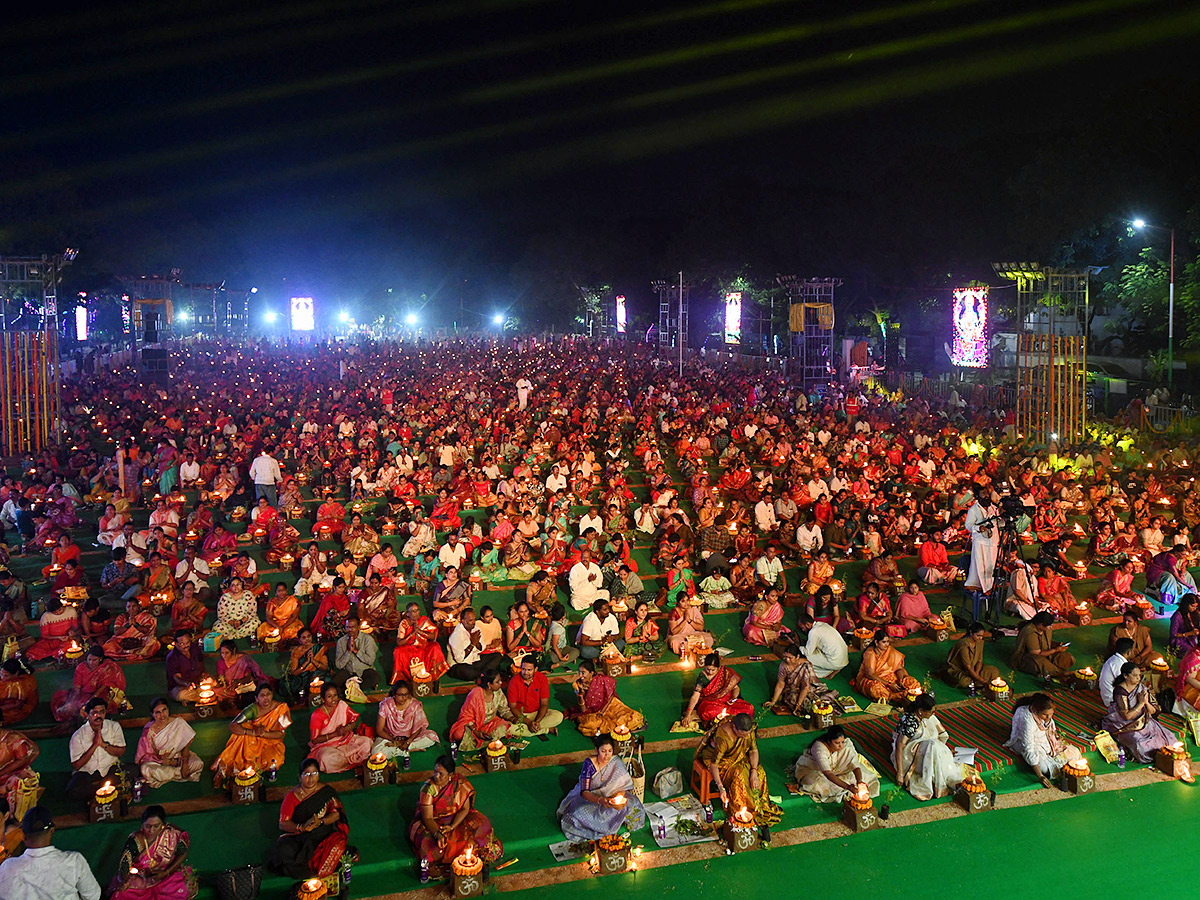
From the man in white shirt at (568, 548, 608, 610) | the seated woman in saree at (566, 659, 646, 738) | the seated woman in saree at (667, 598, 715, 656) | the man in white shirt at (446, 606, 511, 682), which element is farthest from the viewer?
the man in white shirt at (568, 548, 608, 610)

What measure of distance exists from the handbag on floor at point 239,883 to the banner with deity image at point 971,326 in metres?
26.1

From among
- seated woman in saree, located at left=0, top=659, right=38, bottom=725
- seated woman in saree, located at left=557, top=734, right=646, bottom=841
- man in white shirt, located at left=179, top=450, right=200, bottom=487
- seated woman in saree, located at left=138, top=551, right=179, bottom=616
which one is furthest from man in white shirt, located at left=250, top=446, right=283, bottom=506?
seated woman in saree, located at left=557, top=734, right=646, bottom=841

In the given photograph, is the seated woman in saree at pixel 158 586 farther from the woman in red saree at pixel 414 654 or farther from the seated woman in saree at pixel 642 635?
the seated woman in saree at pixel 642 635

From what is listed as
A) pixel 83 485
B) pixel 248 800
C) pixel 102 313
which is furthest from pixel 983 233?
pixel 102 313

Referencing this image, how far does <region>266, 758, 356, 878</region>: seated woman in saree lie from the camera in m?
5.98

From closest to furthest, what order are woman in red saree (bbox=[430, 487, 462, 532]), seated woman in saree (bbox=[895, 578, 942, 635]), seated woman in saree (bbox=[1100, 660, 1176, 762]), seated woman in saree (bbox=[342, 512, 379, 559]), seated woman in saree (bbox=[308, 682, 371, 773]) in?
seated woman in saree (bbox=[308, 682, 371, 773]), seated woman in saree (bbox=[1100, 660, 1176, 762]), seated woman in saree (bbox=[895, 578, 942, 635]), seated woman in saree (bbox=[342, 512, 379, 559]), woman in red saree (bbox=[430, 487, 462, 532])

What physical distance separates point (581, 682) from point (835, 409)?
15.5m

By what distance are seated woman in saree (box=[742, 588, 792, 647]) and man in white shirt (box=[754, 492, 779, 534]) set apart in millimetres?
3691

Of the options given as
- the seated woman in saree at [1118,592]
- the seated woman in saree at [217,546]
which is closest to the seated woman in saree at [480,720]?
the seated woman in saree at [217,546]

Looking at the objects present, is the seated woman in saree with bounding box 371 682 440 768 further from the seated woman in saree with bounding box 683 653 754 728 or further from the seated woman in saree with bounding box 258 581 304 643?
the seated woman in saree with bounding box 258 581 304 643

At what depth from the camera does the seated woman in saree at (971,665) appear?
8906 millimetres

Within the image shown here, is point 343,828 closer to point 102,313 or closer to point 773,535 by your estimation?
point 773,535

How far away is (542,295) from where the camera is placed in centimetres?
6756

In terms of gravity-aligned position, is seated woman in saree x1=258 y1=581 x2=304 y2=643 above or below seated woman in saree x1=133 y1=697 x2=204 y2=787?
above
